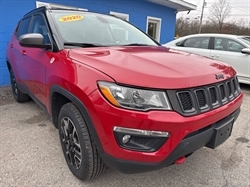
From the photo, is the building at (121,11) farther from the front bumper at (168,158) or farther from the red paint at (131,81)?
the front bumper at (168,158)

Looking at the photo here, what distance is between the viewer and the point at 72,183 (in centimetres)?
212

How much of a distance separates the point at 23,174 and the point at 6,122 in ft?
5.08

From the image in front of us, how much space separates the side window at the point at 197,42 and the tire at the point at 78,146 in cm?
560

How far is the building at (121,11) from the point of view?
517 centimetres

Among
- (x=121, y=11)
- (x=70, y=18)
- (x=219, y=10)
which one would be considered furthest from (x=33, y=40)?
(x=219, y=10)

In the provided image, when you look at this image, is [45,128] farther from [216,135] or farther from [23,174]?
[216,135]

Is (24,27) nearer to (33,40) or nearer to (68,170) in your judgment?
(33,40)

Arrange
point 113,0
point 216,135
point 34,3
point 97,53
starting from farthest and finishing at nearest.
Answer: point 113,0 < point 34,3 < point 97,53 < point 216,135

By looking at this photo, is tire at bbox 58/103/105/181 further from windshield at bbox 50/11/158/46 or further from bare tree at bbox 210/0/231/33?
bare tree at bbox 210/0/231/33

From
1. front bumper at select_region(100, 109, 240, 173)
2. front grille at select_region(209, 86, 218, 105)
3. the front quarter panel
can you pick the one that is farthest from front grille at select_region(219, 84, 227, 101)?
the front quarter panel

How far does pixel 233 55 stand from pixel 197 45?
3.77 ft

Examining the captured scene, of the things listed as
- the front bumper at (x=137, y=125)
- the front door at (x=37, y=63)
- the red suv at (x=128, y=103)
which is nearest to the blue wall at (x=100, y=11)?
the front door at (x=37, y=63)

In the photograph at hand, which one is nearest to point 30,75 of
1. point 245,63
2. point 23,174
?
point 23,174

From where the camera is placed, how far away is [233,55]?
233 inches
